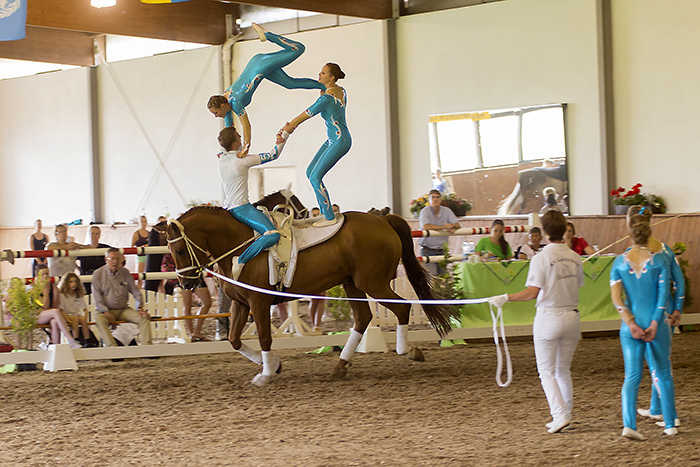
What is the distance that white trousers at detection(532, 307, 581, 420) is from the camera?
4.22 metres

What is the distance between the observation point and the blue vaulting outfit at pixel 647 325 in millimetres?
4113

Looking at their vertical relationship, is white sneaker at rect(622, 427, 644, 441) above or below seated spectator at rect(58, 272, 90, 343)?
below

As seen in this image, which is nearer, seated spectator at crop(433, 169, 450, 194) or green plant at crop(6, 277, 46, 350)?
green plant at crop(6, 277, 46, 350)

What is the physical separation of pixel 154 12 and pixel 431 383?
11.4 metres

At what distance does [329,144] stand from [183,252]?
150 centimetres

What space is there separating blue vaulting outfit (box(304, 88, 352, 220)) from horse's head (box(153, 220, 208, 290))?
108 cm

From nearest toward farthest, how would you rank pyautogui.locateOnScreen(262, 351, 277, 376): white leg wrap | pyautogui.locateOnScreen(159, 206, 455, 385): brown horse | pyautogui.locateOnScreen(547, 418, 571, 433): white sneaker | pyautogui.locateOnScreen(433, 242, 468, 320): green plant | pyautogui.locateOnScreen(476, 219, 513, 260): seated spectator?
1. pyautogui.locateOnScreen(547, 418, 571, 433): white sneaker
2. pyautogui.locateOnScreen(159, 206, 455, 385): brown horse
3. pyautogui.locateOnScreen(262, 351, 277, 376): white leg wrap
4. pyautogui.locateOnScreen(433, 242, 468, 320): green plant
5. pyautogui.locateOnScreen(476, 219, 513, 260): seated spectator

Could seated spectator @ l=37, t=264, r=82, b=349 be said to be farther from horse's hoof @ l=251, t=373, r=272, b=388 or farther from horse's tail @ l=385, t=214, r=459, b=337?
horse's tail @ l=385, t=214, r=459, b=337

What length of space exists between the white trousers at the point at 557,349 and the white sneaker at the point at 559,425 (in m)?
0.02

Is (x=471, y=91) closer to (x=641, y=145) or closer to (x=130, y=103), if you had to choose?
(x=641, y=145)

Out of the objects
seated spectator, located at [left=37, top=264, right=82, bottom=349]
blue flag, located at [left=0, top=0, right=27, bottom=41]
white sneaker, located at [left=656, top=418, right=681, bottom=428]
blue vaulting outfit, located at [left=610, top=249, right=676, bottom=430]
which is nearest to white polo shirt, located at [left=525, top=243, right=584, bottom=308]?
blue vaulting outfit, located at [left=610, top=249, right=676, bottom=430]

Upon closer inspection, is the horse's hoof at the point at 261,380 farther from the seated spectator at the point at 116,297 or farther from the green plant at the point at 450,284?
the green plant at the point at 450,284

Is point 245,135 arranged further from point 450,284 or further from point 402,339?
point 450,284

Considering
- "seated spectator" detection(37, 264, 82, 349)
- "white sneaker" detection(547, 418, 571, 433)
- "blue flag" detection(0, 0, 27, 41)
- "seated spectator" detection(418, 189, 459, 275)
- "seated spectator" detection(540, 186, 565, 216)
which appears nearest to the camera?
"white sneaker" detection(547, 418, 571, 433)
